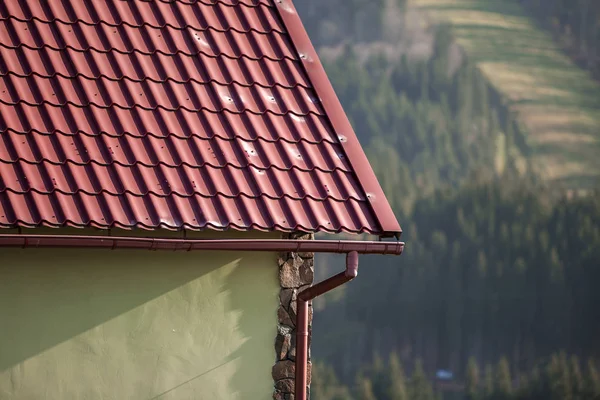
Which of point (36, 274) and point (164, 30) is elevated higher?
point (164, 30)

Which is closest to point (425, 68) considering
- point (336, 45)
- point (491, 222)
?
point (336, 45)

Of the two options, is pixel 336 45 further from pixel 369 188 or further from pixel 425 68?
pixel 369 188

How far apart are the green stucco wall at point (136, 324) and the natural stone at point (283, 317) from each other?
0.03 m

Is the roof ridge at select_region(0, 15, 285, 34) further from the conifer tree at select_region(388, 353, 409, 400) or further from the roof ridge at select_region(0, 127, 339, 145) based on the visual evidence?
the conifer tree at select_region(388, 353, 409, 400)

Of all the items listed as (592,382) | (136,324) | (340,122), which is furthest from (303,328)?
(592,382)

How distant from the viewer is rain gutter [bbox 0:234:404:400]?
5.01 metres

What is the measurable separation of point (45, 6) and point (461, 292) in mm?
65088

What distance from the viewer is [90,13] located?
612cm

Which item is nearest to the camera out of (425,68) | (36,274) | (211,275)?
(36,274)

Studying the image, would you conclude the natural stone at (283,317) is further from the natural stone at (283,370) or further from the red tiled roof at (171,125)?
the red tiled roof at (171,125)

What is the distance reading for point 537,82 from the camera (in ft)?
263

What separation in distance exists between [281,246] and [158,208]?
2.40 feet

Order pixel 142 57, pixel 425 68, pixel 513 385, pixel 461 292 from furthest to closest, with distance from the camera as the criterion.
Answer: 1. pixel 425 68
2. pixel 461 292
3. pixel 513 385
4. pixel 142 57

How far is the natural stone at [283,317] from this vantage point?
18.8 ft
